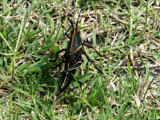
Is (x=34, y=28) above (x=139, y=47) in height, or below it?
above

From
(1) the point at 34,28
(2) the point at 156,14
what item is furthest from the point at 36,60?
(2) the point at 156,14

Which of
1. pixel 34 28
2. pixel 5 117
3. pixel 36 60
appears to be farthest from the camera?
pixel 34 28

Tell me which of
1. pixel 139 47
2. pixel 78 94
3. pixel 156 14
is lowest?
pixel 78 94

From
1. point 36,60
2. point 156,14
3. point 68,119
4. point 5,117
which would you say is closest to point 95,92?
point 68,119

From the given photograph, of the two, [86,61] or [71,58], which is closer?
[71,58]

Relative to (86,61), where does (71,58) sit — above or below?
above

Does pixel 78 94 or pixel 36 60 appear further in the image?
pixel 36 60

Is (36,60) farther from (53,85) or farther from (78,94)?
(78,94)

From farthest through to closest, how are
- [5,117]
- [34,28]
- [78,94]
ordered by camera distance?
1. [34,28]
2. [78,94]
3. [5,117]
